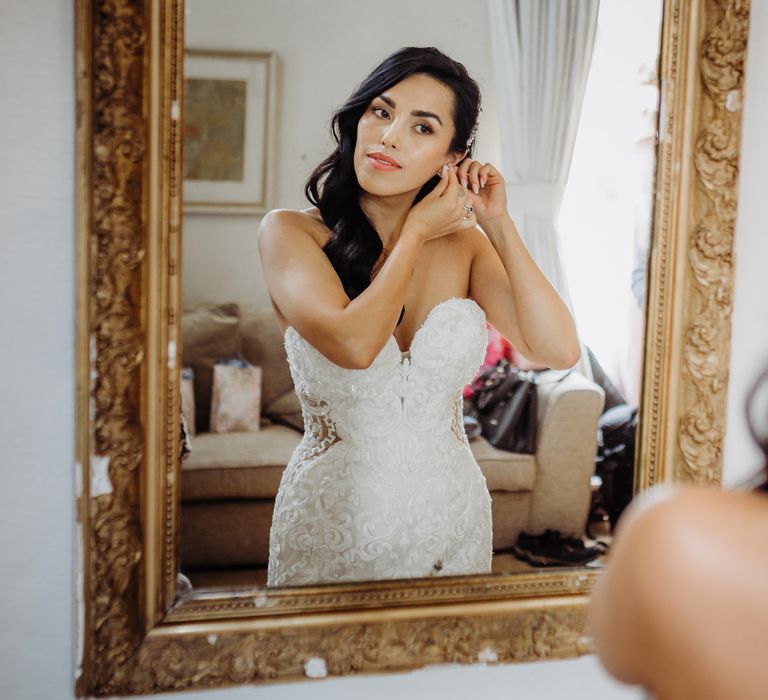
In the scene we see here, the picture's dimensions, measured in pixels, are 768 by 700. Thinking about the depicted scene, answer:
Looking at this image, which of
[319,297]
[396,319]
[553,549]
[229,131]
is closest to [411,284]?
[396,319]

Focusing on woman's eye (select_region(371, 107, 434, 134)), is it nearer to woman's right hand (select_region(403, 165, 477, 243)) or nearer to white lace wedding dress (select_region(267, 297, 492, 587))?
woman's right hand (select_region(403, 165, 477, 243))

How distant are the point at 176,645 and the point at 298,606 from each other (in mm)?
207

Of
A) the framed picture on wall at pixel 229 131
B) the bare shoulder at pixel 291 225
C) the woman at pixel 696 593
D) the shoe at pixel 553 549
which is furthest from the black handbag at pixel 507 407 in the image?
the woman at pixel 696 593

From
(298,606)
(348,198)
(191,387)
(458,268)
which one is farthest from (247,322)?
(298,606)

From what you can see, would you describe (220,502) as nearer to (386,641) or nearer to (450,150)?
(386,641)

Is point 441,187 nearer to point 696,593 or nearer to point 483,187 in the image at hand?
point 483,187

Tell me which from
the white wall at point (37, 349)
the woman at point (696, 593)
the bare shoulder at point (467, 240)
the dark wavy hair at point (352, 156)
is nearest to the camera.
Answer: the woman at point (696, 593)

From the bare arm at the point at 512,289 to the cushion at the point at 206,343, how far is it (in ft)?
1.43

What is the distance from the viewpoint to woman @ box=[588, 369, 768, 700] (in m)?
0.56

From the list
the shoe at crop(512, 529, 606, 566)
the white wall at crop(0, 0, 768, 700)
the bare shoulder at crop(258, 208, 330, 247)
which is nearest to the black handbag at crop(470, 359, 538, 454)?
the shoe at crop(512, 529, 606, 566)

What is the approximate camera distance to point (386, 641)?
1.35 meters

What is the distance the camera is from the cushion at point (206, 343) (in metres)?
1.24

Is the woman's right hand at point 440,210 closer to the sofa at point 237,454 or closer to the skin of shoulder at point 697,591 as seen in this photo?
Result: the sofa at point 237,454

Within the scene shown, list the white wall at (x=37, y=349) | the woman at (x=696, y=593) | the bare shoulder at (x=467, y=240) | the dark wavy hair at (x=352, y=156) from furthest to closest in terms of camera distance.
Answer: the bare shoulder at (x=467, y=240) < the dark wavy hair at (x=352, y=156) < the white wall at (x=37, y=349) < the woman at (x=696, y=593)
